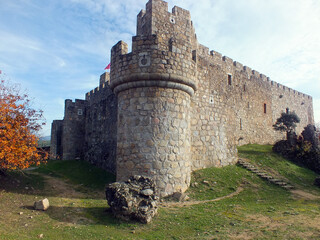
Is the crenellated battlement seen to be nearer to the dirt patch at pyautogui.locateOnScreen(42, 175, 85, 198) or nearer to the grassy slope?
the grassy slope

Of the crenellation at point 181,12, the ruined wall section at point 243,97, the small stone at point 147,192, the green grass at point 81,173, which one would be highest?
the crenellation at point 181,12

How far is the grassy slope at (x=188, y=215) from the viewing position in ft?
20.2

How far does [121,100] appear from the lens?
1017 centimetres

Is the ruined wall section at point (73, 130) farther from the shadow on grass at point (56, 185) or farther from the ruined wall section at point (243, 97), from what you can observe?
the ruined wall section at point (243, 97)

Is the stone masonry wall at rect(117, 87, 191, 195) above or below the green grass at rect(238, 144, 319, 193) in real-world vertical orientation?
above

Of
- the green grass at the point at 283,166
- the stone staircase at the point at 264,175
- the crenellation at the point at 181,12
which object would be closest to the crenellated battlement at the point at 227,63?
the crenellation at the point at 181,12

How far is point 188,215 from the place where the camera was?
762 centimetres

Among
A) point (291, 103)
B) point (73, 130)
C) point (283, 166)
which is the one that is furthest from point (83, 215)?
point (291, 103)

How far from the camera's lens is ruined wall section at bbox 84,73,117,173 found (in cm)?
1551

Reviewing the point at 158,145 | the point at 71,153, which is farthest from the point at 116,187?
the point at 71,153

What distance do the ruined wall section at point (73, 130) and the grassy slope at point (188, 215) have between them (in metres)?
9.71

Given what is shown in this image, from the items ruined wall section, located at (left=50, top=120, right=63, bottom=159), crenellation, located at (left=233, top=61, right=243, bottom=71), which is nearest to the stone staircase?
crenellation, located at (left=233, top=61, right=243, bottom=71)

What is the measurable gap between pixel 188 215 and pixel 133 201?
6.02 ft

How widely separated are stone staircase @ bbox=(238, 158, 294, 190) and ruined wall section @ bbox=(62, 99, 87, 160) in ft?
45.1
